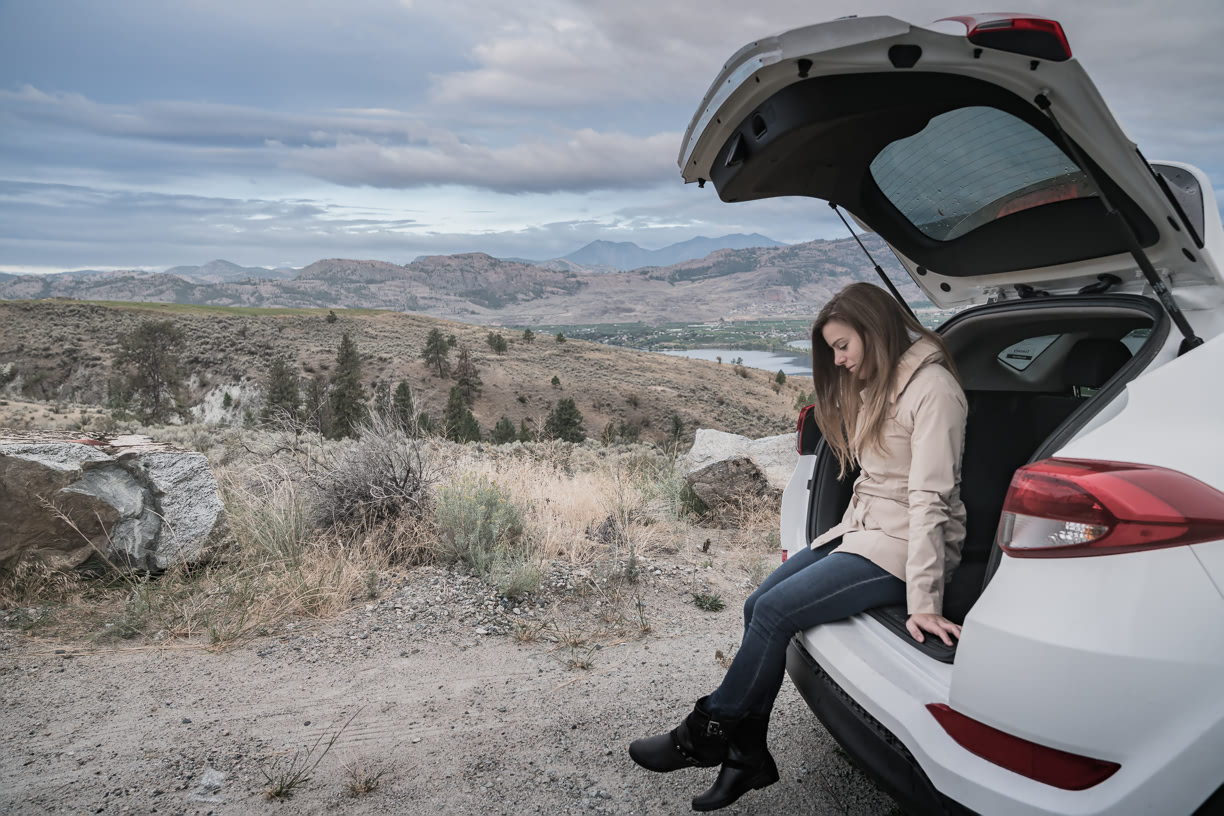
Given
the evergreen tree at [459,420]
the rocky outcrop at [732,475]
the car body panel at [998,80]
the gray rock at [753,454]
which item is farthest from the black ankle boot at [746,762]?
the evergreen tree at [459,420]

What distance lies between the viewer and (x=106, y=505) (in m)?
3.88

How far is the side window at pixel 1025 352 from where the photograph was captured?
302cm

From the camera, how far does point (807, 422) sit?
276 centimetres

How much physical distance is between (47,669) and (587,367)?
4816 cm

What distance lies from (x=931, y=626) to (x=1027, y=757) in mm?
517

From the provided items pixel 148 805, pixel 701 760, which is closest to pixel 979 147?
pixel 701 760

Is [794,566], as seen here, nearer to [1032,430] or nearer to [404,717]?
[1032,430]

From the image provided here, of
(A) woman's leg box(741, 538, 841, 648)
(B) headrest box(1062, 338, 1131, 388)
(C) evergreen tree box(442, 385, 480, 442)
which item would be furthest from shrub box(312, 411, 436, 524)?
(C) evergreen tree box(442, 385, 480, 442)

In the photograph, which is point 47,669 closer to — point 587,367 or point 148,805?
point 148,805

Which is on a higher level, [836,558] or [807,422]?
[807,422]

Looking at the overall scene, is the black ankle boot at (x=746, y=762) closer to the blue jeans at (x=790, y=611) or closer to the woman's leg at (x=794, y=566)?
the blue jeans at (x=790, y=611)

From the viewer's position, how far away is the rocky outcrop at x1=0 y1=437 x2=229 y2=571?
370cm

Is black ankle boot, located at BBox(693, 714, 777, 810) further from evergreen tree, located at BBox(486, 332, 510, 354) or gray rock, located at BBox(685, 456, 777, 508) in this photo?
evergreen tree, located at BBox(486, 332, 510, 354)

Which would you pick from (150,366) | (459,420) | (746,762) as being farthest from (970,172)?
(150,366)
